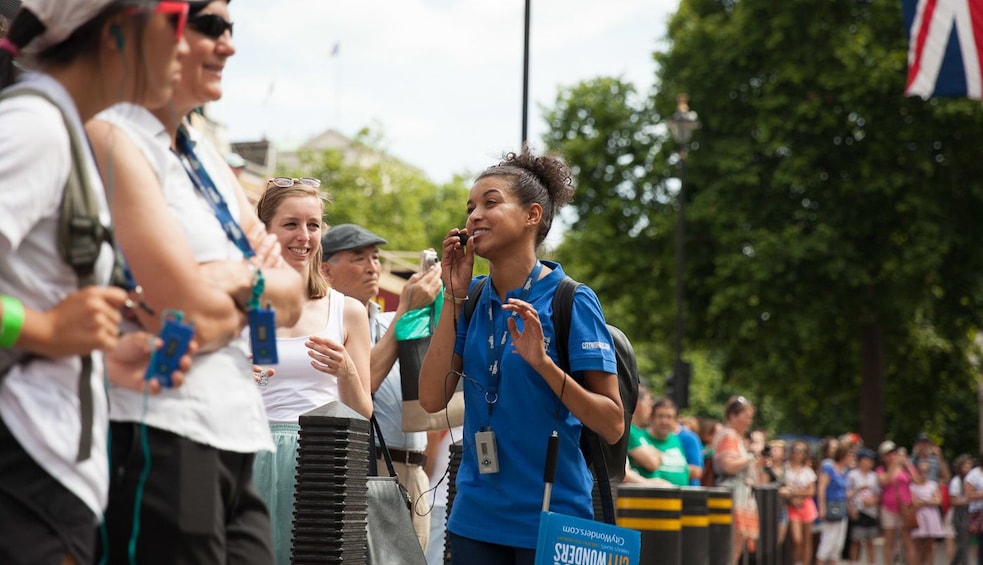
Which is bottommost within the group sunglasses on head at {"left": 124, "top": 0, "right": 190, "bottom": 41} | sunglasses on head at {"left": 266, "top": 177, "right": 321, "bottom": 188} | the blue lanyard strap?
the blue lanyard strap

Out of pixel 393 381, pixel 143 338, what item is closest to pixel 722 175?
pixel 393 381

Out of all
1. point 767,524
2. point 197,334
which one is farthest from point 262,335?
point 767,524

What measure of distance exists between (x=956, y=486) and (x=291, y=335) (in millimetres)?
21971

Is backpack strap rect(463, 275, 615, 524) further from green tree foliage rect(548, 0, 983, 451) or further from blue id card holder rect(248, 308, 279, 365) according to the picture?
green tree foliage rect(548, 0, 983, 451)

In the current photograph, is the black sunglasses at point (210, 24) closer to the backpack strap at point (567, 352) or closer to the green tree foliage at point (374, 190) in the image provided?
the backpack strap at point (567, 352)

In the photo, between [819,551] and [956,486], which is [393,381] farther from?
[956,486]

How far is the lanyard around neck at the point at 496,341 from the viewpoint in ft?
14.9

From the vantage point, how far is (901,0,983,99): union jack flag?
1577 centimetres

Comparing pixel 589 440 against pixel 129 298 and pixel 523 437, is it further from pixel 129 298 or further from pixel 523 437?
pixel 129 298

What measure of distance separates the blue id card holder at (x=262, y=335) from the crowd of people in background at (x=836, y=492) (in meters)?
10.8

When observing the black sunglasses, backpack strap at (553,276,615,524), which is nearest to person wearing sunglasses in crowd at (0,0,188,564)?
the black sunglasses

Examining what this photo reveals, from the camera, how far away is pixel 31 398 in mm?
2404

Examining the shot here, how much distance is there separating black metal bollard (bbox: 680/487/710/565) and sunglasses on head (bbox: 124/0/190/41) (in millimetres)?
8260

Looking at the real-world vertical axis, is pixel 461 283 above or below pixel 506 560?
above
